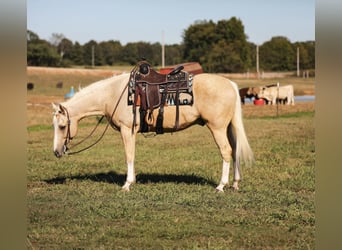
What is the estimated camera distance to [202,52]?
5200 cm

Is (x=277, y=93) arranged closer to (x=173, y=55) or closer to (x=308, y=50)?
(x=308, y=50)

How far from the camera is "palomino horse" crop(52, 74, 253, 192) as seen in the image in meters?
7.10

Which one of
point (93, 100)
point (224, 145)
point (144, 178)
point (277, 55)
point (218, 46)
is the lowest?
point (144, 178)

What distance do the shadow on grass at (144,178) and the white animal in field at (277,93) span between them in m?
22.3

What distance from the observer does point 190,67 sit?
790cm

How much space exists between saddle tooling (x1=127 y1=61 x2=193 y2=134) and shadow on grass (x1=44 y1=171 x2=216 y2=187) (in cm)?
114

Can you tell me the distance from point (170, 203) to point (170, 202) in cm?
7

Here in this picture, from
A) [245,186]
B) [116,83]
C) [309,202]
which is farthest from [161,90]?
[309,202]

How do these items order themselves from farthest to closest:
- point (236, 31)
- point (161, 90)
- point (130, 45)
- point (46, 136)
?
point (236, 31)
point (130, 45)
point (46, 136)
point (161, 90)

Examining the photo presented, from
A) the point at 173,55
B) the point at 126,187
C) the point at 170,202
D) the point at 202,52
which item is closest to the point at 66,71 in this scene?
the point at 173,55

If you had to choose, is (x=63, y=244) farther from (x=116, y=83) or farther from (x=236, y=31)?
(x=236, y=31)

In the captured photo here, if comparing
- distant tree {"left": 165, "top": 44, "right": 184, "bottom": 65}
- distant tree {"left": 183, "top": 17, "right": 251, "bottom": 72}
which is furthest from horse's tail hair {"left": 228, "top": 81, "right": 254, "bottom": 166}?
distant tree {"left": 165, "top": 44, "right": 184, "bottom": 65}

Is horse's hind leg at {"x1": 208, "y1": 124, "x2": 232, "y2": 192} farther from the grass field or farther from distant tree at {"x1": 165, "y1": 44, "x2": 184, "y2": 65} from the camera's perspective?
distant tree at {"x1": 165, "y1": 44, "x2": 184, "y2": 65}
